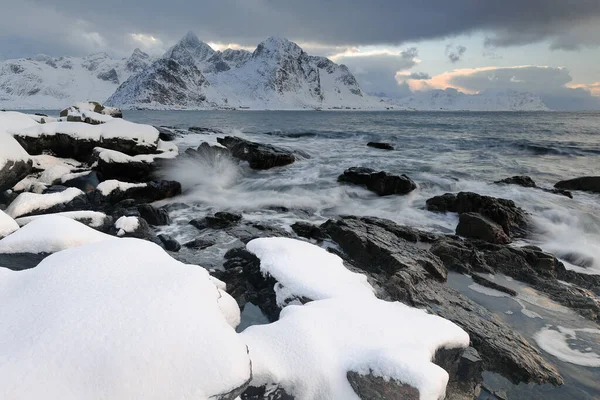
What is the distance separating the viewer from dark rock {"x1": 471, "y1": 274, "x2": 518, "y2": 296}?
756cm

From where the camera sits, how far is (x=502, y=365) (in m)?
5.09

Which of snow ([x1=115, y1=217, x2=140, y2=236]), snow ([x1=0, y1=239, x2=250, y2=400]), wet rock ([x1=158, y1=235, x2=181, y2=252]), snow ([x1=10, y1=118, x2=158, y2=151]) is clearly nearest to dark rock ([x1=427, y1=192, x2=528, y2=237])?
wet rock ([x1=158, y1=235, x2=181, y2=252])

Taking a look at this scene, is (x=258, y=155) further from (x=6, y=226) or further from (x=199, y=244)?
(x=6, y=226)

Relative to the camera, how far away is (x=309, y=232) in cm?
1050

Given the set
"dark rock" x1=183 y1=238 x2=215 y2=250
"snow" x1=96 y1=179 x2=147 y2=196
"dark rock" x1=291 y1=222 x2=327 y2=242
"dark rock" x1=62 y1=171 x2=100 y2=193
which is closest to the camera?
"dark rock" x1=183 y1=238 x2=215 y2=250

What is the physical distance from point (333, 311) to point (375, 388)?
4.08 feet

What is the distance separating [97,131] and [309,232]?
1245 cm

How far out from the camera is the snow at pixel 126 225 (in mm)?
9055

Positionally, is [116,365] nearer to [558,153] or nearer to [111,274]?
[111,274]

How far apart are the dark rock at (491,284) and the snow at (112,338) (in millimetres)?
6400

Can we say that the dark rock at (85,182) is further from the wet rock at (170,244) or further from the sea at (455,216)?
the wet rock at (170,244)

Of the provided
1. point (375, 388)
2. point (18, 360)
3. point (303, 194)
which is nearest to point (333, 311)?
point (375, 388)

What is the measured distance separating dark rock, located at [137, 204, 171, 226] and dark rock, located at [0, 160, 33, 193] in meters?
3.67

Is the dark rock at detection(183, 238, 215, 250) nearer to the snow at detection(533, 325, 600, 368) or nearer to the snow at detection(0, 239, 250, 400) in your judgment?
the snow at detection(0, 239, 250, 400)
